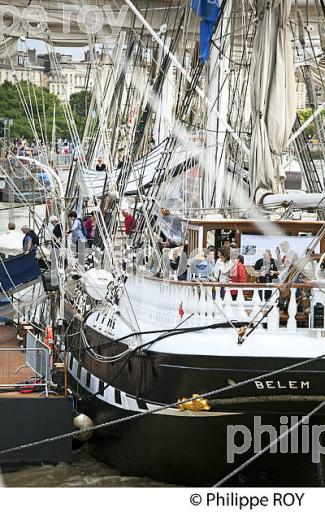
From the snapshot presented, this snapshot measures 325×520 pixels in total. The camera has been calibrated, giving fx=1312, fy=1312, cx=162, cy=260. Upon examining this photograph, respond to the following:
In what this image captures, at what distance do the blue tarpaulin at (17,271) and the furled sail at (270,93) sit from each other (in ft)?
15.0

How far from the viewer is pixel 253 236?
19859 mm

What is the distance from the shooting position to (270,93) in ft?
68.3

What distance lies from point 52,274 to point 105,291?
3019 mm

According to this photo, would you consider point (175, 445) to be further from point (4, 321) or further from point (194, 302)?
point (4, 321)

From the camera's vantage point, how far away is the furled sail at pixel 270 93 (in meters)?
20.7

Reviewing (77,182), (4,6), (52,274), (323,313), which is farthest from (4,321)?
(4,6)

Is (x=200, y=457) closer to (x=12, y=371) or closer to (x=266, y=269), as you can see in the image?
(x=266, y=269)

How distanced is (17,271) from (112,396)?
4.36 m

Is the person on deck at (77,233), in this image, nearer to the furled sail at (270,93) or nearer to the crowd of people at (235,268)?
the furled sail at (270,93)

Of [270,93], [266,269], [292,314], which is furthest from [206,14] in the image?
[292,314]

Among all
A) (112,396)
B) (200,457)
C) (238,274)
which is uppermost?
(238,274)

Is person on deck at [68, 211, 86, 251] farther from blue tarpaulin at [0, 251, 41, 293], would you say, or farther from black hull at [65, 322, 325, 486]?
black hull at [65, 322, 325, 486]

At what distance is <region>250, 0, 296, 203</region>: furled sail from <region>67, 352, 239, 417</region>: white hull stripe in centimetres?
386

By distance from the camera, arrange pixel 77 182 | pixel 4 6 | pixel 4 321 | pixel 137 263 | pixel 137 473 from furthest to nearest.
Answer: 1. pixel 4 6
2. pixel 77 182
3. pixel 4 321
4. pixel 137 263
5. pixel 137 473
